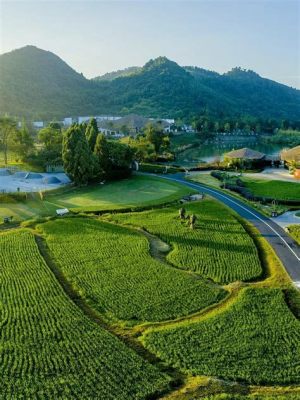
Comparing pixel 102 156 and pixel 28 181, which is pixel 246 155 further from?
pixel 28 181

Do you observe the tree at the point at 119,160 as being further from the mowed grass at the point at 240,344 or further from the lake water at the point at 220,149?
the mowed grass at the point at 240,344

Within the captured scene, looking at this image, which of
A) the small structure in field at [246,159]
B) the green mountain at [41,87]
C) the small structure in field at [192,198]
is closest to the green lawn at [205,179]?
the small structure in field at [192,198]

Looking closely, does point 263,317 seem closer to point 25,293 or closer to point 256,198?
point 25,293

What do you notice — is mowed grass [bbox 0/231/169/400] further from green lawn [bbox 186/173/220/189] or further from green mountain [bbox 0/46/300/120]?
green mountain [bbox 0/46/300/120]

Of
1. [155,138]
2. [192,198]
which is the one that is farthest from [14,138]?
[192,198]

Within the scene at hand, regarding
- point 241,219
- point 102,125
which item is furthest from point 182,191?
point 102,125

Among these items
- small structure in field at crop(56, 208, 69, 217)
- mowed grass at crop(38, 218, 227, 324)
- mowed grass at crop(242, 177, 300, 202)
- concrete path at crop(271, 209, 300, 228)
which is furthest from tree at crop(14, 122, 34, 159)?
concrete path at crop(271, 209, 300, 228)
